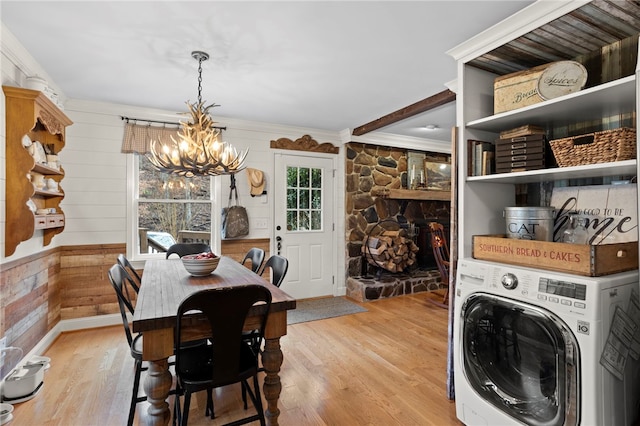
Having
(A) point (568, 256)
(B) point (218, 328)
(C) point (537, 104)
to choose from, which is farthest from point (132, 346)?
(C) point (537, 104)

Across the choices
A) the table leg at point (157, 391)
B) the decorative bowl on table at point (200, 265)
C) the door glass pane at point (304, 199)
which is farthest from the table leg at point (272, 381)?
the door glass pane at point (304, 199)

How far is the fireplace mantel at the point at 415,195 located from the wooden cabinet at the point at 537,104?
2.62m

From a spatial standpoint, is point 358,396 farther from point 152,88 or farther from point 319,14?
point 152,88

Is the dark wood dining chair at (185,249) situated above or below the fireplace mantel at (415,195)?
below

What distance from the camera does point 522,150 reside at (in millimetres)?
2010

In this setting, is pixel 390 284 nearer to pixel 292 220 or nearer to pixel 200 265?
pixel 292 220

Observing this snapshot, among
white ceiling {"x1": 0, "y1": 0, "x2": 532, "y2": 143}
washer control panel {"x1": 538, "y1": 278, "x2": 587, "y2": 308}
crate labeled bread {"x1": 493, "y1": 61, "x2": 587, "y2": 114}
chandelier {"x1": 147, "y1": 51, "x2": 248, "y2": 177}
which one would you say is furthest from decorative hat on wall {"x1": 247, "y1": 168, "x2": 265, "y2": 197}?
washer control panel {"x1": 538, "y1": 278, "x2": 587, "y2": 308}

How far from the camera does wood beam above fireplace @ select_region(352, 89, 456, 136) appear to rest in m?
3.21

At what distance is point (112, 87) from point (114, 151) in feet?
2.71

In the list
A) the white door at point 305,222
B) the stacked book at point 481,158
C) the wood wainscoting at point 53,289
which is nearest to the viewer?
the stacked book at point 481,158

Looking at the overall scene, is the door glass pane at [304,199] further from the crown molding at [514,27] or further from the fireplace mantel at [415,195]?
the crown molding at [514,27]

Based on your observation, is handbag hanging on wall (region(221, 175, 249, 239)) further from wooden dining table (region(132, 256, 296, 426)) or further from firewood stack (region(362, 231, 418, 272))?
firewood stack (region(362, 231, 418, 272))

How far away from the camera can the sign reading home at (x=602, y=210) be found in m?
1.83

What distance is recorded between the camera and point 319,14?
6.51 feet
